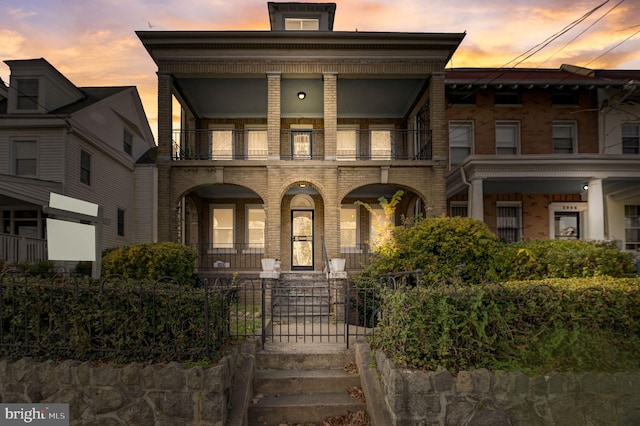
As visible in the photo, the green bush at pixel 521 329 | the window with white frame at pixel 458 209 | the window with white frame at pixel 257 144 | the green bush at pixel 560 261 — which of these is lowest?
the green bush at pixel 521 329

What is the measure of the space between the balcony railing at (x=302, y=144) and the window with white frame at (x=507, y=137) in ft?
13.8

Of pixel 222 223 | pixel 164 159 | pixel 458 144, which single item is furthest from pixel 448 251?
pixel 222 223

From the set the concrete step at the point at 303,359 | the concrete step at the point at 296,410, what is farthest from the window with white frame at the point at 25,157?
the concrete step at the point at 296,410

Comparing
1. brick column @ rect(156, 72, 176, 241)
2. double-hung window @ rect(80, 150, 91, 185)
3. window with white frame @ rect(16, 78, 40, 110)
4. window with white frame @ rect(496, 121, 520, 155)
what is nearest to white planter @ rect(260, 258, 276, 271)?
brick column @ rect(156, 72, 176, 241)

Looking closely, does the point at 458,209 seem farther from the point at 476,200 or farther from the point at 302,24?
the point at 302,24

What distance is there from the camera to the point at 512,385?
5.27m

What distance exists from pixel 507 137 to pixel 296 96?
9452 millimetres

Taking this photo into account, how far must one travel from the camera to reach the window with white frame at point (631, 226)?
1930 centimetres

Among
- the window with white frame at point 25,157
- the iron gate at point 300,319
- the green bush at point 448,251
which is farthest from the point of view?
the window with white frame at point 25,157

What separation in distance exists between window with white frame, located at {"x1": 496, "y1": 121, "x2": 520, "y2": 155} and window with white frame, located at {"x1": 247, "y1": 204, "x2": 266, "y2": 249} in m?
10.6

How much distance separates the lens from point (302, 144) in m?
18.5

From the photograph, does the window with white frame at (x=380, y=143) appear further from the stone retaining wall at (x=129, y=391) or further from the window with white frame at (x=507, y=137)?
the stone retaining wall at (x=129, y=391)

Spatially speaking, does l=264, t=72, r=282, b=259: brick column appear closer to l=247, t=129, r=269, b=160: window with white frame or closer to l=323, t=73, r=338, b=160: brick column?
l=323, t=73, r=338, b=160: brick column

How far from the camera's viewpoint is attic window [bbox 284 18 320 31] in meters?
17.7
